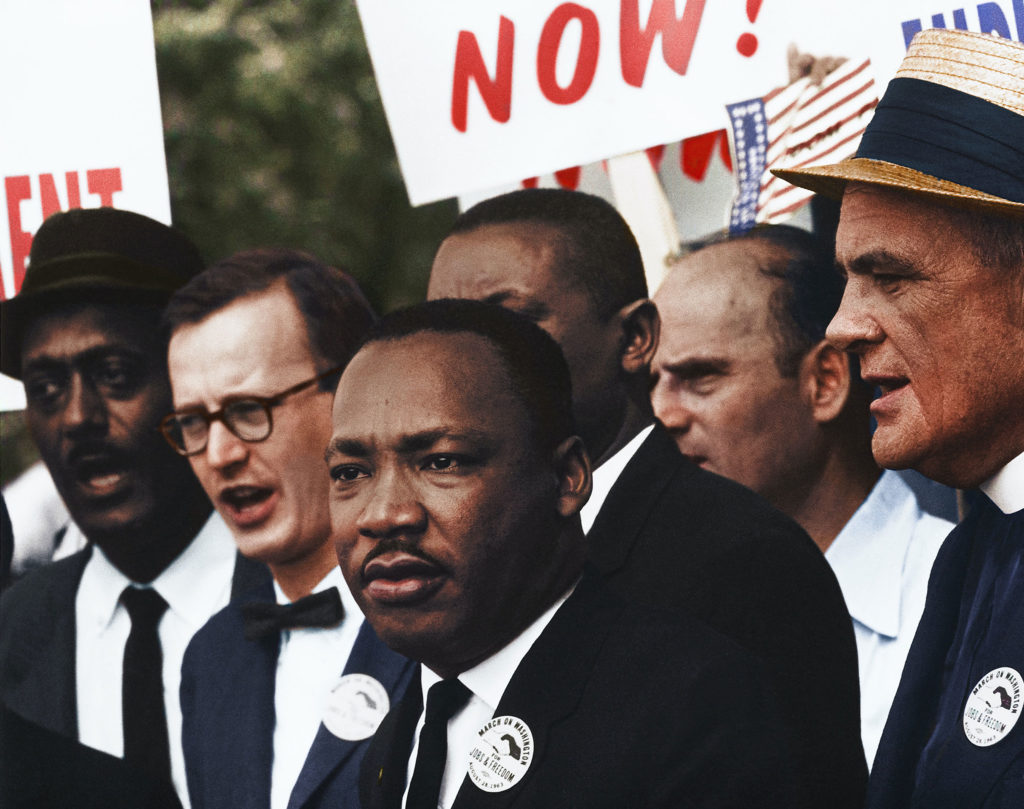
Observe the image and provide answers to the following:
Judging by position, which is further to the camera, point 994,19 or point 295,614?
point 295,614

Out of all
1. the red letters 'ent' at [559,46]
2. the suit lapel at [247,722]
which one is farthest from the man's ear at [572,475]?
the red letters 'ent' at [559,46]

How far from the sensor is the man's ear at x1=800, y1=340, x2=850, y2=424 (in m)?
3.52

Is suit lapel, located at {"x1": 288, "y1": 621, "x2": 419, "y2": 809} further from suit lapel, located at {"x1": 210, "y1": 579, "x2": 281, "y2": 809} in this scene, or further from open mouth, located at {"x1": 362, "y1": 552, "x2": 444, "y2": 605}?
open mouth, located at {"x1": 362, "y1": 552, "x2": 444, "y2": 605}

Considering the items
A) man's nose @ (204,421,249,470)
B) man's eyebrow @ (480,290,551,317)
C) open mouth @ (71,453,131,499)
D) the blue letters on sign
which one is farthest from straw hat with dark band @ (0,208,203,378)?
the blue letters on sign

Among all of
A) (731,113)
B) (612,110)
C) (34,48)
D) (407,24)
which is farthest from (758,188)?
(34,48)

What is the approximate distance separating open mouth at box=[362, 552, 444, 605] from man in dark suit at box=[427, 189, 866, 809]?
0.58 m

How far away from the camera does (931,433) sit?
2541 millimetres

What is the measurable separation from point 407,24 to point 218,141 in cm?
585

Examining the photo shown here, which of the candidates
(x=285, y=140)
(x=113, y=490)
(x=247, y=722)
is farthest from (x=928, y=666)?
(x=285, y=140)

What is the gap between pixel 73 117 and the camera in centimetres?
444

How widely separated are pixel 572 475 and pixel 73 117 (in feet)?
7.57

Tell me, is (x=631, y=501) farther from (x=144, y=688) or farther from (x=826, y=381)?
(x=144, y=688)

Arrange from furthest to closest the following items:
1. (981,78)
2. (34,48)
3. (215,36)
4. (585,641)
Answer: (215,36)
(34,48)
(585,641)
(981,78)

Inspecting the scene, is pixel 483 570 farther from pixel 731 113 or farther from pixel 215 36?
pixel 215 36
